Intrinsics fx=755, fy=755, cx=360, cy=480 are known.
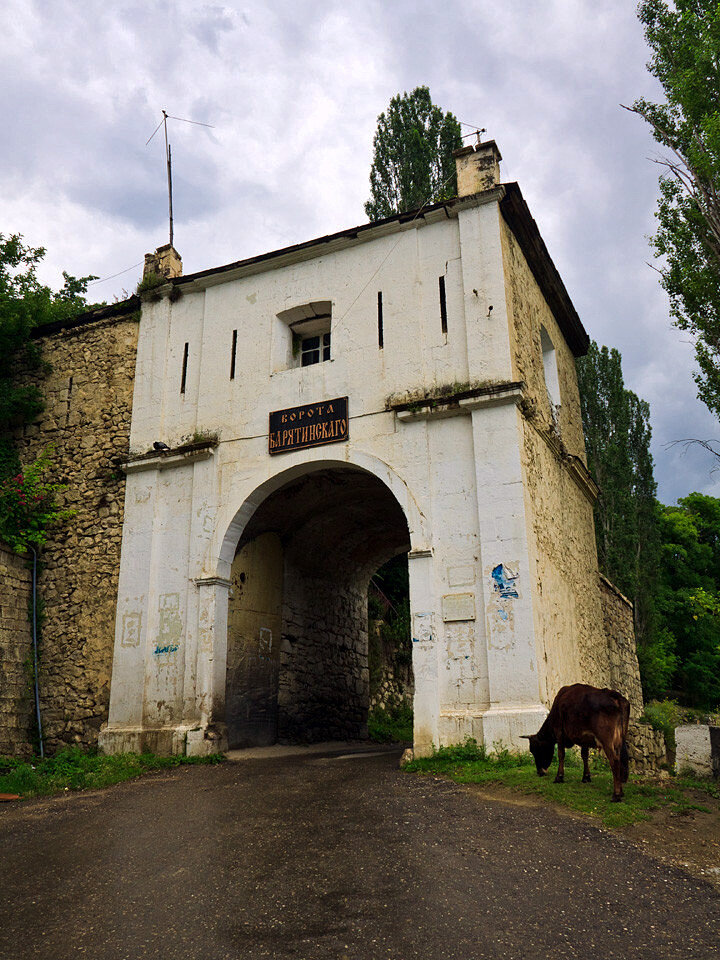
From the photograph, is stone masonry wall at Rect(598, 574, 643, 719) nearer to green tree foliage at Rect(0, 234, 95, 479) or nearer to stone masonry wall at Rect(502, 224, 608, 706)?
stone masonry wall at Rect(502, 224, 608, 706)

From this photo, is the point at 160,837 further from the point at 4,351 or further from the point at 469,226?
the point at 4,351

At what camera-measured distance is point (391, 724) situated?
57.0ft

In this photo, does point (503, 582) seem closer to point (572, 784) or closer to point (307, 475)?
point (572, 784)

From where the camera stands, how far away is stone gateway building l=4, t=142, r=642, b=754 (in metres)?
9.04

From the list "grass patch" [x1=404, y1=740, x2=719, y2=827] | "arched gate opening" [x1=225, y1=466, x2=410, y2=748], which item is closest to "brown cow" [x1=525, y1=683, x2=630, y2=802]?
"grass patch" [x1=404, y1=740, x2=719, y2=827]

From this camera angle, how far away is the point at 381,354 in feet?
34.2

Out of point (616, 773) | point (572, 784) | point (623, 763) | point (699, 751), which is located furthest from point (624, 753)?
point (699, 751)

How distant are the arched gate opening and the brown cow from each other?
5.04 meters

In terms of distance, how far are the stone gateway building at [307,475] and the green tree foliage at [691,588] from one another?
63.3 ft

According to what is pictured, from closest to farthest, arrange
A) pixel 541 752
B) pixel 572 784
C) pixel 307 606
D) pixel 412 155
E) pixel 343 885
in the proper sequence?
pixel 343 885
pixel 572 784
pixel 541 752
pixel 307 606
pixel 412 155

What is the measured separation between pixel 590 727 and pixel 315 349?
719 centimetres

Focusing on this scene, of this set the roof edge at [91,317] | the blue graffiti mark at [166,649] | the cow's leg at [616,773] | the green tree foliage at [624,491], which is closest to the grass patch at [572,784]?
the cow's leg at [616,773]

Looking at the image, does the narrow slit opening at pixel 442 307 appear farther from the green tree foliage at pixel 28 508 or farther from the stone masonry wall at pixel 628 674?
the stone masonry wall at pixel 628 674

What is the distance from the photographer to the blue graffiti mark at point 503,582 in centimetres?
869
